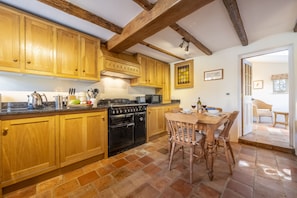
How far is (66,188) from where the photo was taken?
1496 mm

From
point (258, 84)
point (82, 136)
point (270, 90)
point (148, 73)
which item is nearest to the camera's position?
point (82, 136)

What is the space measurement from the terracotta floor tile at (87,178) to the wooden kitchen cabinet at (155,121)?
1.49m

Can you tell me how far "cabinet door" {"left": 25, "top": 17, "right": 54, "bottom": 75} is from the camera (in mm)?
1722

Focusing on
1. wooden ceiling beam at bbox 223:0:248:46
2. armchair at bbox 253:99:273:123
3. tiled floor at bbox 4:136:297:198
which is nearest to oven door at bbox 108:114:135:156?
tiled floor at bbox 4:136:297:198

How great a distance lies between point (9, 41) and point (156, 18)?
1.92m

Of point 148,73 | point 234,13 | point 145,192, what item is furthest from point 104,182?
point 234,13

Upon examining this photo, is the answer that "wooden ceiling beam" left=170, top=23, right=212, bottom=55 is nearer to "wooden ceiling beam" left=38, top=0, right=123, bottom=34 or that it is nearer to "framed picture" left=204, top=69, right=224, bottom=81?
"framed picture" left=204, top=69, right=224, bottom=81

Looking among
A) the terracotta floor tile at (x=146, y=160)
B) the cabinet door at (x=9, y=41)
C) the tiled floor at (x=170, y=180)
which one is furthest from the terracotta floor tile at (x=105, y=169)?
the cabinet door at (x=9, y=41)

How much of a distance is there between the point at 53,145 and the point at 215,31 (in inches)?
127

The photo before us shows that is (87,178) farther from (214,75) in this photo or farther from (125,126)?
(214,75)

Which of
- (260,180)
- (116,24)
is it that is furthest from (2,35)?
(260,180)

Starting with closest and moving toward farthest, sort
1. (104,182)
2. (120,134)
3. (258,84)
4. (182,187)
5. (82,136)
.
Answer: (182,187), (104,182), (82,136), (120,134), (258,84)

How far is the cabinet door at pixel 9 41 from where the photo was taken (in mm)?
1548

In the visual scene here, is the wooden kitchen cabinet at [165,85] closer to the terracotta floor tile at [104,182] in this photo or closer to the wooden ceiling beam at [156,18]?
the wooden ceiling beam at [156,18]
